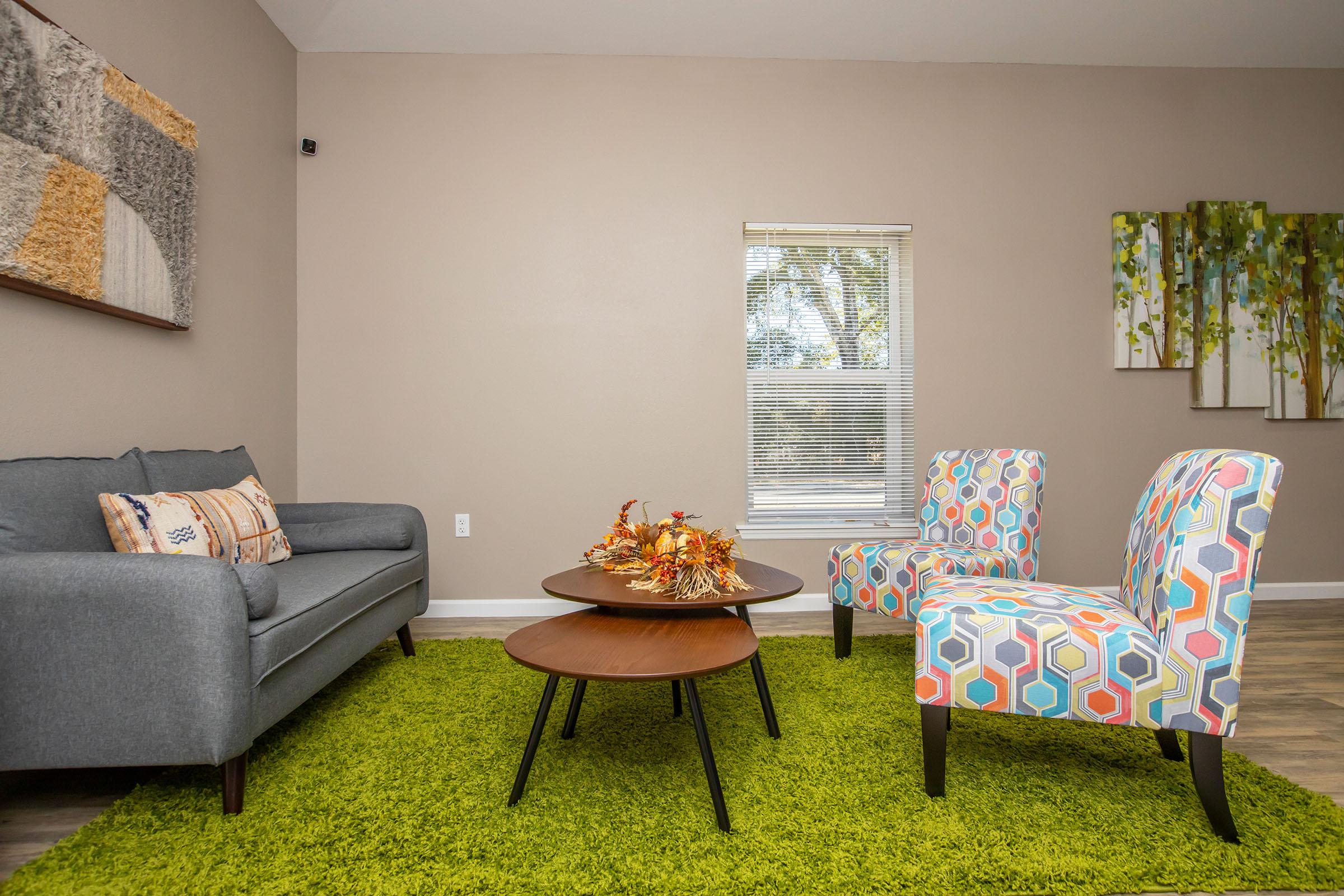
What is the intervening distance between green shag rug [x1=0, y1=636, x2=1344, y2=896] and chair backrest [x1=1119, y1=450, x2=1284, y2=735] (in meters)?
0.30

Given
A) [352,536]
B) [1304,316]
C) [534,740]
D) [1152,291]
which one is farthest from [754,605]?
[1304,316]

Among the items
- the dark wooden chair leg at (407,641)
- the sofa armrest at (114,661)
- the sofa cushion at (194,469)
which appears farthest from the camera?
the dark wooden chair leg at (407,641)

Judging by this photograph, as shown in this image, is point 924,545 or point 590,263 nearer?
point 924,545

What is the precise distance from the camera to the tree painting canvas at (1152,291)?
11.5 ft

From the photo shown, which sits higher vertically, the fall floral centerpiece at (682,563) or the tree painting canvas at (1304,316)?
the tree painting canvas at (1304,316)

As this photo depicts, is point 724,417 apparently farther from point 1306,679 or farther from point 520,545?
point 1306,679

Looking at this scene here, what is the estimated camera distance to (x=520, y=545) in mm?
3449

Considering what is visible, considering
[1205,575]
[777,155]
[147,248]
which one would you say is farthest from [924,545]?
[147,248]

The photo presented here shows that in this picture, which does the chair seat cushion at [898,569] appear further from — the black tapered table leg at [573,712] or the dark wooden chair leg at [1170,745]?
the black tapered table leg at [573,712]

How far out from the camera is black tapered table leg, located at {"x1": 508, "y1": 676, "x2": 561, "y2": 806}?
149 centimetres

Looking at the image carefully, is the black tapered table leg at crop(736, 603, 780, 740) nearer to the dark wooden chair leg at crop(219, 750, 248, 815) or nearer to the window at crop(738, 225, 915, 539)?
the dark wooden chair leg at crop(219, 750, 248, 815)

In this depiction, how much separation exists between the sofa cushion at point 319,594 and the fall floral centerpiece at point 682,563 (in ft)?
2.67

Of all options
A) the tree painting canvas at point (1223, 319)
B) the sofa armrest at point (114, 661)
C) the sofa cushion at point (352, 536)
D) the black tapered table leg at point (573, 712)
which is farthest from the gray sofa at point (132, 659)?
the tree painting canvas at point (1223, 319)

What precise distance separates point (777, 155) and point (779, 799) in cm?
306
